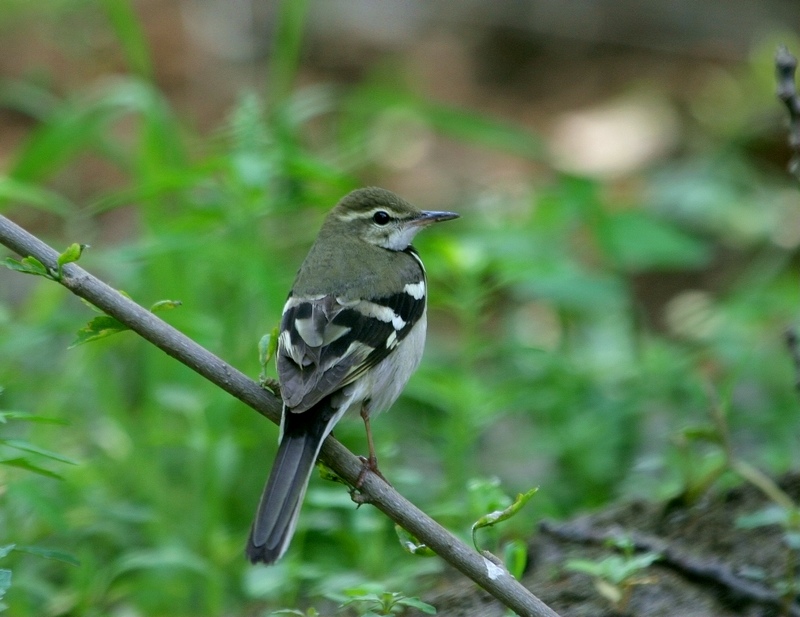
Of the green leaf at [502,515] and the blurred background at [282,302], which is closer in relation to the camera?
the green leaf at [502,515]

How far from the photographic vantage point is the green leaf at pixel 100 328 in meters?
2.98

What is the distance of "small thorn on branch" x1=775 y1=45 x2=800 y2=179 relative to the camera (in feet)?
11.5

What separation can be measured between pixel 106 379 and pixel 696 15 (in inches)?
343

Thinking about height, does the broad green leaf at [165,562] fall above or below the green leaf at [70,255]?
below

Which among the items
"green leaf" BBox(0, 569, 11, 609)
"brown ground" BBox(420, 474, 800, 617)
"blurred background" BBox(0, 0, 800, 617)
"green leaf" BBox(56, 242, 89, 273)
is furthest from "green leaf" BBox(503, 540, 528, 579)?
"green leaf" BBox(56, 242, 89, 273)

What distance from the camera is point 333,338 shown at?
3.69m

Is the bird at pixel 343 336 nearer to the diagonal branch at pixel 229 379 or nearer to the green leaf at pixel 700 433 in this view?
the diagonal branch at pixel 229 379

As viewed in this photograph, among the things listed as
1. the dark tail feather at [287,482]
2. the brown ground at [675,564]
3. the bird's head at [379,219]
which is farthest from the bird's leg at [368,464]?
the bird's head at [379,219]

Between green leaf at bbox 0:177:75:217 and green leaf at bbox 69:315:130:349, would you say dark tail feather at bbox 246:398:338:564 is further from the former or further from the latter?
green leaf at bbox 0:177:75:217

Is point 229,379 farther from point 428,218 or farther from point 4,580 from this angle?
point 428,218

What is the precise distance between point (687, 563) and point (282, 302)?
2175 millimetres

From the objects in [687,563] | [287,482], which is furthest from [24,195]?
[687,563]

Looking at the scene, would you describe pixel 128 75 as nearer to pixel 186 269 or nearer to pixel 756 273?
pixel 186 269

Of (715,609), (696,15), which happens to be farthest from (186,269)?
(696,15)
